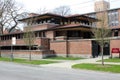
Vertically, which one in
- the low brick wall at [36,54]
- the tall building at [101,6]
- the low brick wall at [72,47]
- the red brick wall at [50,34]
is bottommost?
the low brick wall at [36,54]

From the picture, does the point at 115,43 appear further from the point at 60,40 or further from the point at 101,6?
the point at 101,6

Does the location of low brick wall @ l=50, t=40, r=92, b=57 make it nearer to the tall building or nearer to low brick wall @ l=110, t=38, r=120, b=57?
low brick wall @ l=110, t=38, r=120, b=57

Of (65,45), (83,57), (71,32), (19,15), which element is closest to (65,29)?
(71,32)

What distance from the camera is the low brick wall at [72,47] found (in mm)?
36031

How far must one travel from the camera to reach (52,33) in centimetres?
4450

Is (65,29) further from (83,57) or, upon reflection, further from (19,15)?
(19,15)

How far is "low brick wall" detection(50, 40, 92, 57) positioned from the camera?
36.0 meters

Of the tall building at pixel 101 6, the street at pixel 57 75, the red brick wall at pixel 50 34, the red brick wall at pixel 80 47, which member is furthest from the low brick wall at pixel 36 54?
the street at pixel 57 75

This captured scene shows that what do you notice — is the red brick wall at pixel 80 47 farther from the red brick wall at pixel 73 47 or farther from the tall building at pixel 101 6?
the tall building at pixel 101 6

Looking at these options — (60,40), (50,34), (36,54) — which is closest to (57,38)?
(60,40)

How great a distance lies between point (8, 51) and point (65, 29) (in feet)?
38.9

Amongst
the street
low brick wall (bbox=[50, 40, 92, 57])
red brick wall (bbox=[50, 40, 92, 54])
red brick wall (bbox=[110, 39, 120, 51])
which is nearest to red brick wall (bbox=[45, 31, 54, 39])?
low brick wall (bbox=[50, 40, 92, 57])

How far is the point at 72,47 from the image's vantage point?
38406 millimetres

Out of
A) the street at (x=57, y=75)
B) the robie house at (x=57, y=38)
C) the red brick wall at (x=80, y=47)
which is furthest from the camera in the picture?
the robie house at (x=57, y=38)
